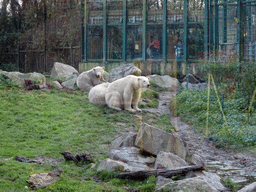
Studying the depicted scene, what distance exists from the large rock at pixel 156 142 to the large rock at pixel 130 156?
0.16m

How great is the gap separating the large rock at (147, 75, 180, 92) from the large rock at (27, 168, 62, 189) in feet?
36.4

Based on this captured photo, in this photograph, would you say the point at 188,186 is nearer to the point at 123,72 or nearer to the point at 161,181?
the point at 161,181

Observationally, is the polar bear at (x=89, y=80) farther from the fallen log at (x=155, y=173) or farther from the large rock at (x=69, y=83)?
the fallen log at (x=155, y=173)

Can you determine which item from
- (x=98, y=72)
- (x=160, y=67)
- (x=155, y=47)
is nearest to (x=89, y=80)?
(x=98, y=72)

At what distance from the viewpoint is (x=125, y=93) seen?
10875 mm

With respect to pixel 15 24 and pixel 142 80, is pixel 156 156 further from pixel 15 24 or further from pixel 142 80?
pixel 15 24

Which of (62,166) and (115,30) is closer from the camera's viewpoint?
(62,166)

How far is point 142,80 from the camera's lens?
10.5 m

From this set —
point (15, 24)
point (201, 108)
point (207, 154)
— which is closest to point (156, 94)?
point (201, 108)

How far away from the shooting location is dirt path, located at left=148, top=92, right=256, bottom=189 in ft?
19.5

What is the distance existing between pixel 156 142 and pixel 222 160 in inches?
62.2

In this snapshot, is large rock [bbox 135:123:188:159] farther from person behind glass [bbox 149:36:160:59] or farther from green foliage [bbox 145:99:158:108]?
person behind glass [bbox 149:36:160:59]

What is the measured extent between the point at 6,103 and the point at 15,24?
1627 cm

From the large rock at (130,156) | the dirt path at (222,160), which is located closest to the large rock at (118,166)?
→ the large rock at (130,156)
